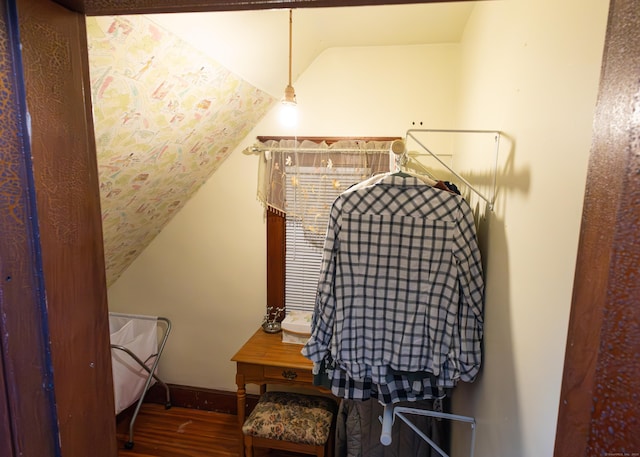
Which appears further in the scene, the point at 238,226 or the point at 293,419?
the point at 238,226

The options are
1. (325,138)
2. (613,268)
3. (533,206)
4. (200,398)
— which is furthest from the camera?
(200,398)

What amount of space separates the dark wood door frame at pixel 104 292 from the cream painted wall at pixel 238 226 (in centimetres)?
180

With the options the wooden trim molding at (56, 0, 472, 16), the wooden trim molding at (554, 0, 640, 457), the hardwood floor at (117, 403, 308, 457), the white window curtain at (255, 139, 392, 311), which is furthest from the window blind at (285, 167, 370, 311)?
the wooden trim molding at (554, 0, 640, 457)

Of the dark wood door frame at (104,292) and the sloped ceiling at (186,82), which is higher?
the sloped ceiling at (186,82)

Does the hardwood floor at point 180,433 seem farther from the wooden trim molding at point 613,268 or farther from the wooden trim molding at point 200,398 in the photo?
the wooden trim molding at point 613,268

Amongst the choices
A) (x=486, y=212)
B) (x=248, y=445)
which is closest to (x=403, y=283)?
(x=486, y=212)

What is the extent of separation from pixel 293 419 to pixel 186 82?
1825 mm

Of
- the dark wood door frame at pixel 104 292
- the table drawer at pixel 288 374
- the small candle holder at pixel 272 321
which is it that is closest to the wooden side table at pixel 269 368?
the table drawer at pixel 288 374

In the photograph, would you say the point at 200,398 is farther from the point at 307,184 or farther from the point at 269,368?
the point at 307,184

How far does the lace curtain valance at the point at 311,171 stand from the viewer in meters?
2.23

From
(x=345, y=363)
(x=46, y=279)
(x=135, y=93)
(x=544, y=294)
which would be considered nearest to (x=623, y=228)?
(x=544, y=294)

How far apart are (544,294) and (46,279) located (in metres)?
0.88

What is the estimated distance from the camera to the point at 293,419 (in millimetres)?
2031

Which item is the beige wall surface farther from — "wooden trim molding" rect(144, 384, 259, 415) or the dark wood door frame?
the dark wood door frame
